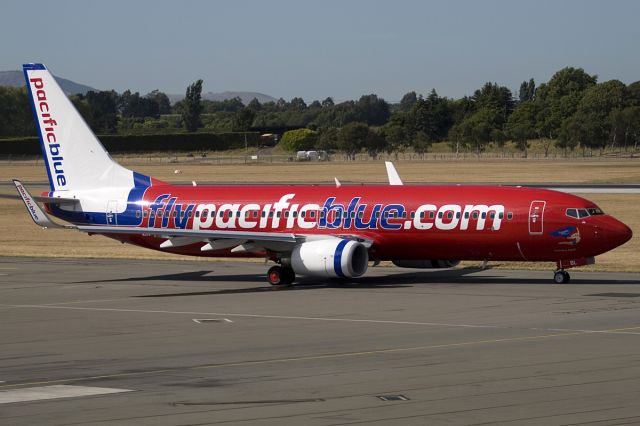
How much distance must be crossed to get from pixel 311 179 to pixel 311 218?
81.6 meters

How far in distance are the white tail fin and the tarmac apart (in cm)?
515

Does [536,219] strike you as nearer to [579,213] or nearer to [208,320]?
[579,213]

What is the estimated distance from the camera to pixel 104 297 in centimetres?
4175

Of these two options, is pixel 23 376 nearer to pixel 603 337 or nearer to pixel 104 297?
pixel 603 337

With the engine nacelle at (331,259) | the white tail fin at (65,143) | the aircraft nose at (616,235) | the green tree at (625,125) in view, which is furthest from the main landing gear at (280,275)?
the green tree at (625,125)

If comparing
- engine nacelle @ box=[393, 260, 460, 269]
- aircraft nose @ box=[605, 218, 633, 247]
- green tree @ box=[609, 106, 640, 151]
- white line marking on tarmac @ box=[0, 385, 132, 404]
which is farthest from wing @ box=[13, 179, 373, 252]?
green tree @ box=[609, 106, 640, 151]

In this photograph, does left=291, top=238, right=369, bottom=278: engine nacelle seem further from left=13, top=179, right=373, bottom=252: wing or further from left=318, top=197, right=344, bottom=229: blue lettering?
left=318, top=197, right=344, bottom=229: blue lettering

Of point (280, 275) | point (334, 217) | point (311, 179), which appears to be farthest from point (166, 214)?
point (311, 179)

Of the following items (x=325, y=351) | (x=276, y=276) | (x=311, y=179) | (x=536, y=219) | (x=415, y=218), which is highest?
(x=536, y=219)

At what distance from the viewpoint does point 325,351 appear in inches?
1099

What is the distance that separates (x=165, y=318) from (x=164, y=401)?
45.2 ft

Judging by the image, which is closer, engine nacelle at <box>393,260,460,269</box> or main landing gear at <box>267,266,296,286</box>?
main landing gear at <box>267,266,296,286</box>

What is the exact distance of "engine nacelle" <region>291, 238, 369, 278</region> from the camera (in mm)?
42375

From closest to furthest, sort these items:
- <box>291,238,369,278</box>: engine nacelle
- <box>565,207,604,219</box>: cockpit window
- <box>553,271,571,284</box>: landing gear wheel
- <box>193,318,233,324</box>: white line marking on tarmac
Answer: <box>193,318,233,324</box>: white line marking on tarmac, <box>565,207,604,219</box>: cockpit window, <box>291,238,369,278</box>: engine nacelle, <box>553,271,571,284</box>: landing gear wheel
